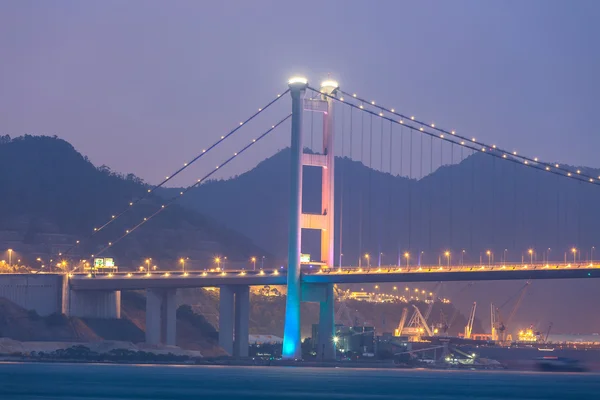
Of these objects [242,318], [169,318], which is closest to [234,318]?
[242,318]

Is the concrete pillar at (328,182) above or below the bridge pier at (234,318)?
above

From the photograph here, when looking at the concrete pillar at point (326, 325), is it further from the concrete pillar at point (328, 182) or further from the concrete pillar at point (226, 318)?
the concrete pillar at point (226, 318)

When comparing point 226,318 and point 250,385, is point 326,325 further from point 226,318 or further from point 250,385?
point 250,385

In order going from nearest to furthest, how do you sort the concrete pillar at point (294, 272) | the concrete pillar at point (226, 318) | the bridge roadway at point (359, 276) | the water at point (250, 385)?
the water at point (250, 385) < the bridge roadway at point (359, 276) < the concrete pillar at point (294, 272) < the concrete pillar at point (226, 318)

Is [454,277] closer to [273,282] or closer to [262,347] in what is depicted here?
[273,282]

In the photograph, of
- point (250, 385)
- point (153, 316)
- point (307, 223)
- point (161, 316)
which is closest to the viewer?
point (250, 385)

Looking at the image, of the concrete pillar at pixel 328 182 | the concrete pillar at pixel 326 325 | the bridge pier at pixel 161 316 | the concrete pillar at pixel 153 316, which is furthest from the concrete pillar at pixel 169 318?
the concrete pillar at pixel 328 182
